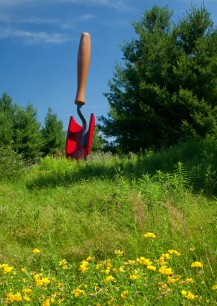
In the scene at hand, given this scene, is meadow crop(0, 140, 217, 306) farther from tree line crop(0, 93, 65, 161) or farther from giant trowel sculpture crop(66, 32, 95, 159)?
tree line crop(0, 93, 65, 161)

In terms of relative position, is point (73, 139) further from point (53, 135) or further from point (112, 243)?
point (53, 135)

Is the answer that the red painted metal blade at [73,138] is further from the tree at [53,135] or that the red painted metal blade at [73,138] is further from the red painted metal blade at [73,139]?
the tree at [53,135]

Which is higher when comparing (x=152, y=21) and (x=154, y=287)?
(x=152, y=21)

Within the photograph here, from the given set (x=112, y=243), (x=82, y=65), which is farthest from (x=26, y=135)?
(x=112, y=243)

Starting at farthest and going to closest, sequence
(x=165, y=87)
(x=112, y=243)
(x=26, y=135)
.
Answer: (x=26, y=135) → (x=165, y=87) → (x=112, y=243)

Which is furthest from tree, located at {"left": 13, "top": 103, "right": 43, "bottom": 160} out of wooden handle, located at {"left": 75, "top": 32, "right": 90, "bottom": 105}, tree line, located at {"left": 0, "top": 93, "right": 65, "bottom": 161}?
wooden handle, located at {"left": 75, "top": 32, "right": 90, "bottom": 105}

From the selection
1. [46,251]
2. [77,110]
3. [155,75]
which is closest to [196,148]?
[77,110]

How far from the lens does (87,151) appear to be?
1098cm

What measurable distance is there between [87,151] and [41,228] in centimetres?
672

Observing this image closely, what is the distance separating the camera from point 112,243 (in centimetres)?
350

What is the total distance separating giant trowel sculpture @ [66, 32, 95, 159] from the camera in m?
10.3

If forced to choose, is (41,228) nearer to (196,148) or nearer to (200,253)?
(200,253)

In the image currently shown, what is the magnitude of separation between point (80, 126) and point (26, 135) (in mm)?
12675

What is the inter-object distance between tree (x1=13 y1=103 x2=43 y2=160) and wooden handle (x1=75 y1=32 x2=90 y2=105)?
13.4m
